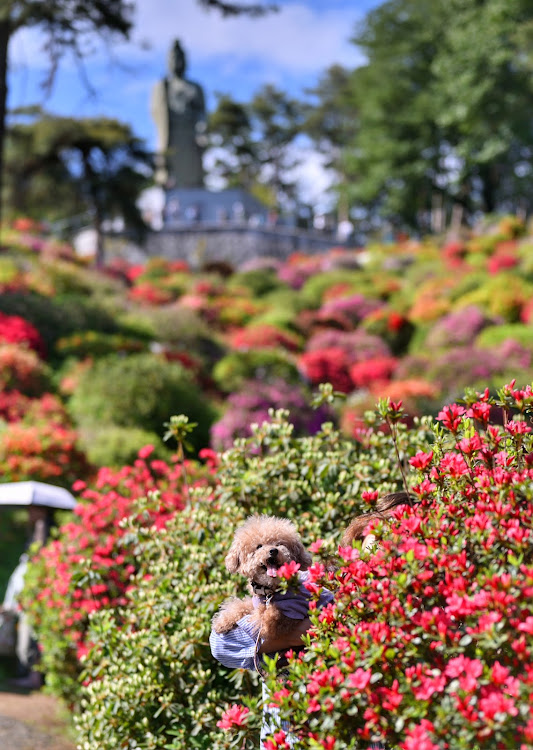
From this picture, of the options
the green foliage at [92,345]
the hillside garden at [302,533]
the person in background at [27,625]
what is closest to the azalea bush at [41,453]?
the hillside garden at [302,533]

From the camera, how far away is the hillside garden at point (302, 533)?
7.65 ft

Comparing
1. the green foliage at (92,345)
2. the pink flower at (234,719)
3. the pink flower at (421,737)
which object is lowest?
the pink flower at (234,719)

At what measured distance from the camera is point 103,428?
1050 cm

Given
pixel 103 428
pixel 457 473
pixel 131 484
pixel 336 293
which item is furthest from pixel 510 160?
pixel 457 473

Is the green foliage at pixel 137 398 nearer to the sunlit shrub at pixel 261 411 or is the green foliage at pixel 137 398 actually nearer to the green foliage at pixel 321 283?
the sunlit shrub at pixel 261 411

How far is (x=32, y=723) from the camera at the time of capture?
17.9 ft

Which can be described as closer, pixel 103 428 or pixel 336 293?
pixel 103 428

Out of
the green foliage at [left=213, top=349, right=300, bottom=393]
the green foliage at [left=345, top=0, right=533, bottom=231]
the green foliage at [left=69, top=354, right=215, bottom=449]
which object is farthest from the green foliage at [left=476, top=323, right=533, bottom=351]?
the green foliage at [left=345, top=0, right=533, bottom=231]

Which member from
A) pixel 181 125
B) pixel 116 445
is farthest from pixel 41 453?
pixel 181 125

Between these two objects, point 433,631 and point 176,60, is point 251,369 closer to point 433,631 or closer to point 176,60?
point 433,631

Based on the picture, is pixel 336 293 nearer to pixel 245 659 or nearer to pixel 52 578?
pixel 52 578

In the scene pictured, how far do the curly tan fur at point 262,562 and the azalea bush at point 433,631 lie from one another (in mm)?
237

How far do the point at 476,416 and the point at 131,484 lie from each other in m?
3.92

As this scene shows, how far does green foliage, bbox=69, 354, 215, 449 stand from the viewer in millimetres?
11008
